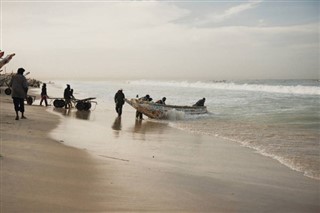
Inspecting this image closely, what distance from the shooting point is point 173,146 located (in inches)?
392

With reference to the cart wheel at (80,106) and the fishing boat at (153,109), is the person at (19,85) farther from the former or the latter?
the cart wheel at (80,106)

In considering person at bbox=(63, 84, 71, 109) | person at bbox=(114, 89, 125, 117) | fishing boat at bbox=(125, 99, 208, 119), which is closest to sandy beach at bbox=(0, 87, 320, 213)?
person at bbox=(114, 89, 125, 117)

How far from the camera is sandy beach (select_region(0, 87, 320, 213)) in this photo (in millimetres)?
4469

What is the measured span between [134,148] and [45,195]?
4629mm

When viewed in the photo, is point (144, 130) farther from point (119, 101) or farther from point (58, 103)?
point (58, 103)

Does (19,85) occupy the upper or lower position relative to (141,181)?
upper

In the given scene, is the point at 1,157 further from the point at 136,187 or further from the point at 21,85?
the point at 21,85

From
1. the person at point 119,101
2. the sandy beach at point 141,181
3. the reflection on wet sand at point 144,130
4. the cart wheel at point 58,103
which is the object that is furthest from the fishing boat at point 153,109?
the sandy beach at point 141,181

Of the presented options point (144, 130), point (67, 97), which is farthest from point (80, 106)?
point (144, 130)

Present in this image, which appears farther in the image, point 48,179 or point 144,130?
point 144,130

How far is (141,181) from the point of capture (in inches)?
223

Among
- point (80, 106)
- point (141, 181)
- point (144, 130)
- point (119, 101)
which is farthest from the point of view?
point (80, 106)

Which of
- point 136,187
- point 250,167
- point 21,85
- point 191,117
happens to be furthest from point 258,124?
point 136,187

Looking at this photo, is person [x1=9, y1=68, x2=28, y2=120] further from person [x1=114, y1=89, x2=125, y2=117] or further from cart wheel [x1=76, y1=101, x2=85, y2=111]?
cart wheel [x1=76, y1=101, x2=85, y2=111]
